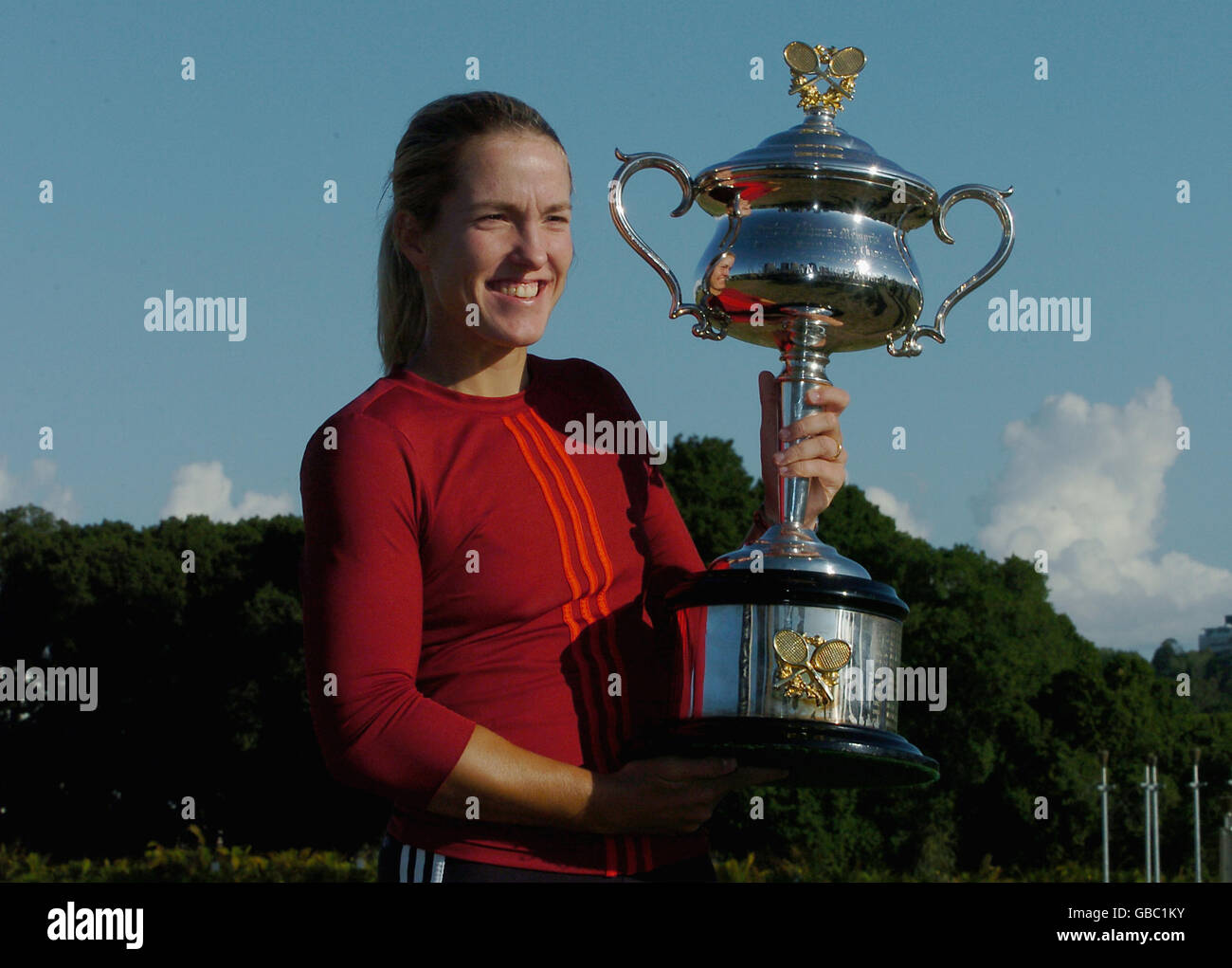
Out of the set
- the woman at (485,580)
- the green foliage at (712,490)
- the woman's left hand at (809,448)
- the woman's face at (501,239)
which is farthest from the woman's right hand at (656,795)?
the green foliage at (712,490)

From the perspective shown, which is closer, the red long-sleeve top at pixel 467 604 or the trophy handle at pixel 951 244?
the red long-sleeve top at pixel 467 604

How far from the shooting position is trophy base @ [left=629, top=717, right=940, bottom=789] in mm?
2963

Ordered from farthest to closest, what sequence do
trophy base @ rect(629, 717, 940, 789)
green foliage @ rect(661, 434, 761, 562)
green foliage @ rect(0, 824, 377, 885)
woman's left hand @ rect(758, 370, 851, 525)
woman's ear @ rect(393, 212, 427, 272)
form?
1. green foliage @ rect(661, 434, 761, 562)
2. green foliage @ rect(0, 824, 377, 885)
3. woman's left hand @ rect(758, 370, 851, 525)
4. woman's ear @ rect(393, 212, 427, 272)
5. trophy base @ rect(629, 717, 940, 789)

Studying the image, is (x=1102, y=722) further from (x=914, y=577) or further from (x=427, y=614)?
(x=427, y=614)

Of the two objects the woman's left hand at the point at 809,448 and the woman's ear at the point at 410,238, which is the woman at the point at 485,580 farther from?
the woman's left hand at the point at 809,448

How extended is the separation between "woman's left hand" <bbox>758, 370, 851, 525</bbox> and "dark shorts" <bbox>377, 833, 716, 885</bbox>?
2.84 ft

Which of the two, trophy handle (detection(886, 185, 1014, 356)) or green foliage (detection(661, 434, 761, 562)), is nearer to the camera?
trophy handle (detection(886, 185, 1014, 356))

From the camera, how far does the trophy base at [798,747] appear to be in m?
2.96

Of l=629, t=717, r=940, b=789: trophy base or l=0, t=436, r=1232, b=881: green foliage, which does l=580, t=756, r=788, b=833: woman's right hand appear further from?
l=0, t=436, r=1232, b=881: green foliage

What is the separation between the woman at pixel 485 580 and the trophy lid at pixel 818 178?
0.72 meters
